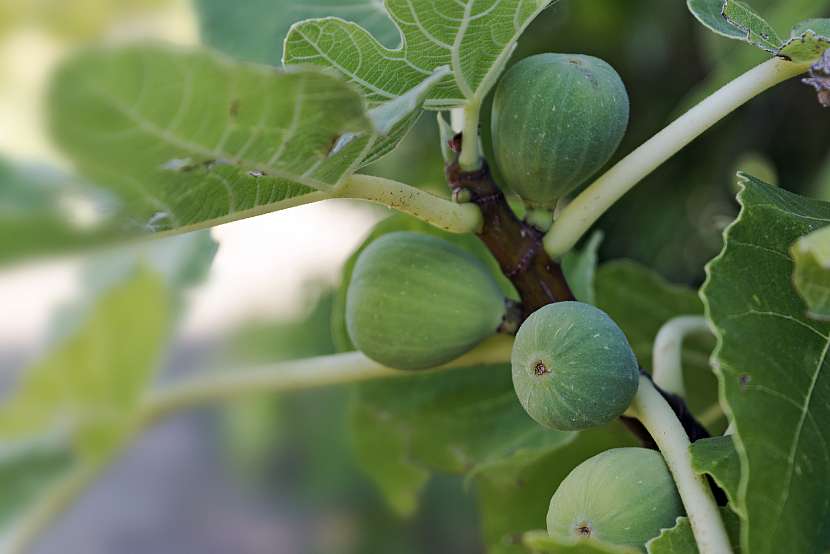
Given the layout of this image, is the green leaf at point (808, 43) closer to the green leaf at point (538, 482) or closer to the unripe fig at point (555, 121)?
the unripe fig at point (555, 121)

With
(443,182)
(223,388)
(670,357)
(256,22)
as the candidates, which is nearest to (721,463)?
(670,357)

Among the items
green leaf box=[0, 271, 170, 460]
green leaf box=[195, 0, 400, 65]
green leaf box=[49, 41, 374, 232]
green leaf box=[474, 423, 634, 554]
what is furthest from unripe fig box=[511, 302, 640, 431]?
green leaf box=[0, 271, 170, 460]

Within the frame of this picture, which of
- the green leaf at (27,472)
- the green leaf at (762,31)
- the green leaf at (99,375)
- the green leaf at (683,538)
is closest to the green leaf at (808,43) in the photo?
the green leaf at (762,31)

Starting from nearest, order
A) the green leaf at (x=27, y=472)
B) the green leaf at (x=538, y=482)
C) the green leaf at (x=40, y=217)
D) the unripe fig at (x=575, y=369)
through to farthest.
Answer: the green leaf at (x=40, y=217)
the unripe fig at (x=575, y=369)
the green leaf at (x=538, y=482)
the green leaf at (x=27, y=472)

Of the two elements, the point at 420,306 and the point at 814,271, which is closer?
the point at 814,271

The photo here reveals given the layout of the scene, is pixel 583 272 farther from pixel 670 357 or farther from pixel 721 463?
pixel 721 463

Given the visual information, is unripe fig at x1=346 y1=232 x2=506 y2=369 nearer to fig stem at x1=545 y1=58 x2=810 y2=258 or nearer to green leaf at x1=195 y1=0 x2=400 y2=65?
fig stem at x1=545 y1=58 x2=810 y2=258
